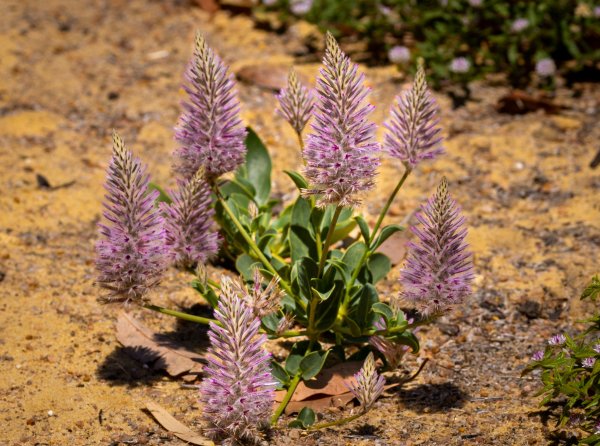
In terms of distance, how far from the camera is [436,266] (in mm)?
3178

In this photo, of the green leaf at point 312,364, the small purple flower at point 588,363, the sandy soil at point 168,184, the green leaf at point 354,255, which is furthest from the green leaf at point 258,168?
the small purple flower at point 588,363

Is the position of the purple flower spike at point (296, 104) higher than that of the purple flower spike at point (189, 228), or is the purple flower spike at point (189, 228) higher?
the purple flower spike at point (296, 104)

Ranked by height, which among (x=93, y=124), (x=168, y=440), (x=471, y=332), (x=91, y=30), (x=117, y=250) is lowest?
(x=168, y=440)

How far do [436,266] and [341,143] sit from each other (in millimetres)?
Result: 605

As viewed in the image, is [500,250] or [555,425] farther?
[500,250]

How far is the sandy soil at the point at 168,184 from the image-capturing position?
138 inches

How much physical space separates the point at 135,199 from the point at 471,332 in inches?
73.0

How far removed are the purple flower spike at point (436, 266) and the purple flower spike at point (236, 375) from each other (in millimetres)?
641

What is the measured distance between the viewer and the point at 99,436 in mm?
3348

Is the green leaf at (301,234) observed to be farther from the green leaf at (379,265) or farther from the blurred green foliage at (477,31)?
the blurred green foliage at (477,31)

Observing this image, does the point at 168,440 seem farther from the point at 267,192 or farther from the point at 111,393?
the point at 267,192

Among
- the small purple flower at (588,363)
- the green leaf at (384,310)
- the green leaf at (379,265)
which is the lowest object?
the small purple flower at (588,363)

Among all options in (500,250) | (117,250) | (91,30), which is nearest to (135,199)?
(117,250)

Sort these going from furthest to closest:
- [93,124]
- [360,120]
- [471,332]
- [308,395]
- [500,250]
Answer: [93,124], [500,250], [471,332], [308,395], [360,120]
